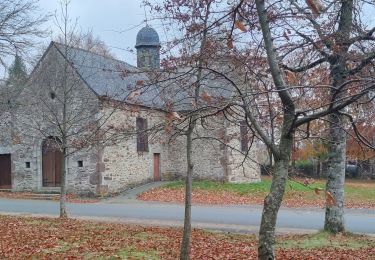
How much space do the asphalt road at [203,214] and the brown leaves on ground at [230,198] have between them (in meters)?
1.65

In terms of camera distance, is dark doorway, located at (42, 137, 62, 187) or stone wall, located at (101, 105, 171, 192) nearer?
stone wall, located at (101, 105, 171, 192)

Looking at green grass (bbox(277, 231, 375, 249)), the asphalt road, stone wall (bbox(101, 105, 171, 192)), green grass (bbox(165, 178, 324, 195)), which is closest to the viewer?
green grass (bbox(277, 231, 375, 249))

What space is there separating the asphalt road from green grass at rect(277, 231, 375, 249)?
221 cm

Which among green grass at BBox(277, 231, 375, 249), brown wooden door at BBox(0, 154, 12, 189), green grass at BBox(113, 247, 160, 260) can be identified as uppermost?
brown wooden door at BBox(0, 154, 12, 189)

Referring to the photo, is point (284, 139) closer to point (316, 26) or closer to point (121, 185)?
point (316, 26)

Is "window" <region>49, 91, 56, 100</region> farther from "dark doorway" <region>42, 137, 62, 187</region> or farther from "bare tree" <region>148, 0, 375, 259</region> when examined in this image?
"dark doorway" <region>42, 137, 62, 187</region>

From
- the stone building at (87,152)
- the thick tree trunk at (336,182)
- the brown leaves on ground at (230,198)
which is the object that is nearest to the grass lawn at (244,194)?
the brown leaves on ground at (230,198)

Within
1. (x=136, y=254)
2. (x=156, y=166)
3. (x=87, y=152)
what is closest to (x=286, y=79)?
(x=136, y=254)

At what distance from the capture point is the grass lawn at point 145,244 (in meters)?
9.70

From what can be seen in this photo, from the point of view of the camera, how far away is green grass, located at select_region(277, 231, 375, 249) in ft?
35.6

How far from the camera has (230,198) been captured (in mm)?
23969

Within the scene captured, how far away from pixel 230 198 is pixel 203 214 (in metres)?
6.36

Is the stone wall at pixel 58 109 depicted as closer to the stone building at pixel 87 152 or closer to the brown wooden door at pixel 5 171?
the stone building at pixel 87 152

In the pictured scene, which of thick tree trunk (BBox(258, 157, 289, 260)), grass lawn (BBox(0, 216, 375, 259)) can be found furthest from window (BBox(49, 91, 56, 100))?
thick tree trunk (BBox(258, 157, 289, 260))
